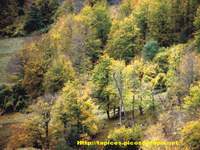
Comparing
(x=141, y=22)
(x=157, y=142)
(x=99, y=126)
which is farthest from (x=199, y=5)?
(x=157, y=142)

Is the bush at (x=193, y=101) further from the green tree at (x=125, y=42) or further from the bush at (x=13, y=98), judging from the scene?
the bush at (x=13, y=98)

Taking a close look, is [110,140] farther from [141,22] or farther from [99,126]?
[141,22]

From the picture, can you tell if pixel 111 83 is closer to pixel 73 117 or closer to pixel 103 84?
pixel 103 84

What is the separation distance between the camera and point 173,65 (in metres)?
109

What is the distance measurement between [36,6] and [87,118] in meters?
87.6

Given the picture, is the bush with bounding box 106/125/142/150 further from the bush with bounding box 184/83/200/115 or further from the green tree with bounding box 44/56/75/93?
the green tree with bounding box 44/56/75/93

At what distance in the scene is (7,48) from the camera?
17112 cm

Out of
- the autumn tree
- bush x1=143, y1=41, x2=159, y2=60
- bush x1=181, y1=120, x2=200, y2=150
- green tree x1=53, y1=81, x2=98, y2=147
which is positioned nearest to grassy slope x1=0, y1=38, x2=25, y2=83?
bush x1=143, y1=41, x2=159, y2=60

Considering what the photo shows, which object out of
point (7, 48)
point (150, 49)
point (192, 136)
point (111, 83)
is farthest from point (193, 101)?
point (7, 48)

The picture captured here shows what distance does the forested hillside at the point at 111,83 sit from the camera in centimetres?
9288

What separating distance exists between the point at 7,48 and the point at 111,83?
71.7 metres

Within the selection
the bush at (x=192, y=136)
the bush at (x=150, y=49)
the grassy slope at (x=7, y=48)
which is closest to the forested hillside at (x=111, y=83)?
the bush at (x=192, y=136)

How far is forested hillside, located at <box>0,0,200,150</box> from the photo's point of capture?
92.9 metres

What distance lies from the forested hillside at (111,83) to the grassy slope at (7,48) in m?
14.9
